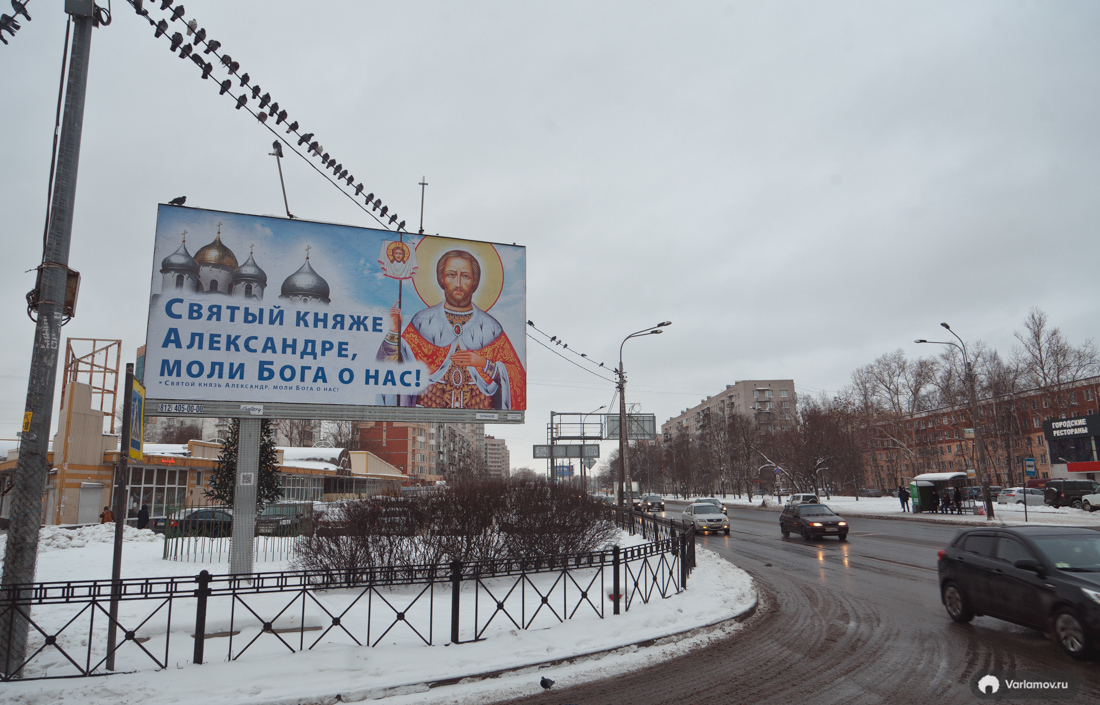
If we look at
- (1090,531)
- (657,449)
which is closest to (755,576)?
(1090,531)

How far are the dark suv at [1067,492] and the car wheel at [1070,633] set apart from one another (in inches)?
1592

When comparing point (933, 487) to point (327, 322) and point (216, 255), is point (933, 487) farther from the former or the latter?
point (216, 255)

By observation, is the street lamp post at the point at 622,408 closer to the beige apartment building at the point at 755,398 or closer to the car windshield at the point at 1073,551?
the car windshield at the point at 1073,551

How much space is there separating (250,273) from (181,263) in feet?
4.40

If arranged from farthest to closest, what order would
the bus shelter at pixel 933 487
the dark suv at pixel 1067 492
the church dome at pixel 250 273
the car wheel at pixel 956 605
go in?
the dark suv at pixel 1067 492 → the bus shelter at pixel 933 487 → the church dome at pixel 250 273 → the car wheel at pixel 956 605

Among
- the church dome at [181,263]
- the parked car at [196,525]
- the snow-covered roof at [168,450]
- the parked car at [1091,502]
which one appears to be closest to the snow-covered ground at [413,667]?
the church dome at [181,263]

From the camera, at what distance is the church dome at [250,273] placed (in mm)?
13195

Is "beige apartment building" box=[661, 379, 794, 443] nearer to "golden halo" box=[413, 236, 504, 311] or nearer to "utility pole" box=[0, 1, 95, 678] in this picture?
"golden halo" box=[413, 236, 504, 311]

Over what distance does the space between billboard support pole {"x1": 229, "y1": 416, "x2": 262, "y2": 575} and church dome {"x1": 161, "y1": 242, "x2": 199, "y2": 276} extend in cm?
339

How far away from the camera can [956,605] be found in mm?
8836

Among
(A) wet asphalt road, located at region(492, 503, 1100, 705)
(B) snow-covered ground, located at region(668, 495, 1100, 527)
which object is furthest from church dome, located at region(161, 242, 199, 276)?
(B) snow-covered ground, located at region(668, 495, 1100, 527)

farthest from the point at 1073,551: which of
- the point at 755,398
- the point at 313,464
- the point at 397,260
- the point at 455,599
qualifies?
the point at 755,398

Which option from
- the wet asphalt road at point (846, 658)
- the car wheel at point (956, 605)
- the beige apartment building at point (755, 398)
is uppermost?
the beige apartment building at point (755, 398)

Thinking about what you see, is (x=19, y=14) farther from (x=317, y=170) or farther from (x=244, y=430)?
(x=244, y=430)
